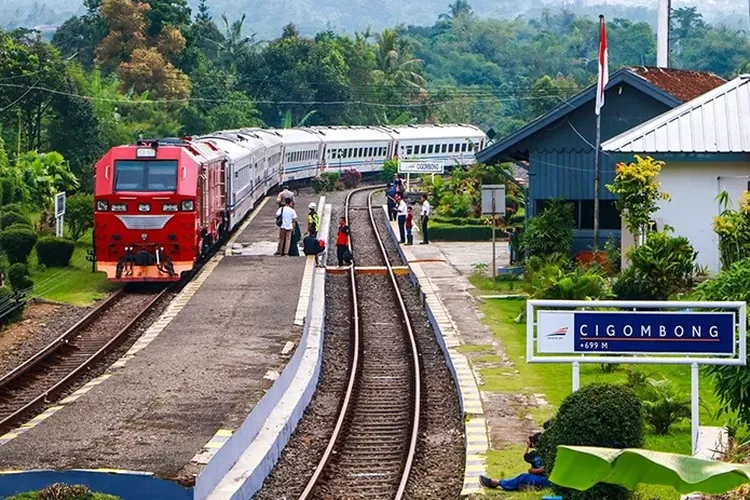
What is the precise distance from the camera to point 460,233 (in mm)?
35219

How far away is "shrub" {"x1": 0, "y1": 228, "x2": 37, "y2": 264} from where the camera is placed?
83.4 ft

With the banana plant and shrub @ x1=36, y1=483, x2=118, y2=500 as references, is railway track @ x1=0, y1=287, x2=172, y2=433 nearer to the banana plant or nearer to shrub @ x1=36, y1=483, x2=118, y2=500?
shrub @ x1=36, y1=483, x2=118, y2=500

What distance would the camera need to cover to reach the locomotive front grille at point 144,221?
75.4ft

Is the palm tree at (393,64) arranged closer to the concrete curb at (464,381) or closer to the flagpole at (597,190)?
the concrete curb at (464,381)

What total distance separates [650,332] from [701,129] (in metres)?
12.7

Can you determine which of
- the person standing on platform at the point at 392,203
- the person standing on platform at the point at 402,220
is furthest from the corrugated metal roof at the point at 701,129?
the person standing on platform at the point at 392,203

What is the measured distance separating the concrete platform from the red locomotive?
834 millimetres

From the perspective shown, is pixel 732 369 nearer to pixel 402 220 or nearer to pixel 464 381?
pixel 464 381

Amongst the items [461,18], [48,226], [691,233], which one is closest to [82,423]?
[691,233]

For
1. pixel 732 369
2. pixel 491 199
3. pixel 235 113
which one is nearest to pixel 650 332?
pixel 732 369

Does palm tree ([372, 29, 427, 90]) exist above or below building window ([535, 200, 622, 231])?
above

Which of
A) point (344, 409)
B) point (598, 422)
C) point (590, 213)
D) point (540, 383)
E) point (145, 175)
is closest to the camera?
point (598, 422)

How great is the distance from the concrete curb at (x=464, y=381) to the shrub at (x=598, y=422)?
1.24 metres

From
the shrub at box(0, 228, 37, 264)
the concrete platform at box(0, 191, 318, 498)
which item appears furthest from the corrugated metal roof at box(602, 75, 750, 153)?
the shrub at box(0, 228, 37, 264)
